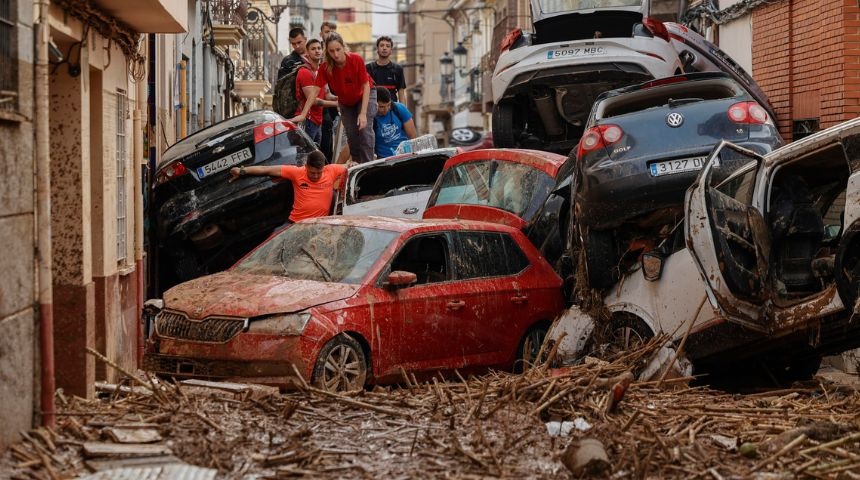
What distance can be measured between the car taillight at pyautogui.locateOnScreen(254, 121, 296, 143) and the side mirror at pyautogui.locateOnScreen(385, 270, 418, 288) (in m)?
4.62

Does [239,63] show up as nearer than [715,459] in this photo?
No

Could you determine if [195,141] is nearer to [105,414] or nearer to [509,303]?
[509,303]

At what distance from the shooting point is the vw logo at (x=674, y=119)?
1113 cm

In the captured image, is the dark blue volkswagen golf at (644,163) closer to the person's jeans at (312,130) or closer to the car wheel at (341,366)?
the car wheel at (341,366)

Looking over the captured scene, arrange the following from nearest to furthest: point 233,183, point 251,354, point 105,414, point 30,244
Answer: point 30,244 < point 105,414 < point 251,354 < point 233,183

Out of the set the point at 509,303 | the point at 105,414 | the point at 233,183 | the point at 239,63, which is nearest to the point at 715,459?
the point at 105,414

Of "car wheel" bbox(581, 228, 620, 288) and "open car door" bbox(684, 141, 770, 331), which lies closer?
"open car door" bbox(684, 141, 770, 331)

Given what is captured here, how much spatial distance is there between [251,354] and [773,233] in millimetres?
3595

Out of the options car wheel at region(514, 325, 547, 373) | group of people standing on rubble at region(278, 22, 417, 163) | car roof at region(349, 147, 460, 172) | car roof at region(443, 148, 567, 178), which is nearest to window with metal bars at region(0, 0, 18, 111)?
car wheel at region(514, 325, 547, 373)

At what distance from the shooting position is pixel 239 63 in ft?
124

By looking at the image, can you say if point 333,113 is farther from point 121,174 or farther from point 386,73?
point 121,174

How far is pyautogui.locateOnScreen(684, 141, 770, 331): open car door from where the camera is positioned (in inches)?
358

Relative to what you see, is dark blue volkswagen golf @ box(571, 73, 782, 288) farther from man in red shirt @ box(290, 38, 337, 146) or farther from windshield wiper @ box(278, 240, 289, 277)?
man in red shirt @ box(290, 38, 337, 146)

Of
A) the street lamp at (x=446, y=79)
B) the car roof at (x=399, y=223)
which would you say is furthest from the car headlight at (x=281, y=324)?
the street lamp at (x=446, y=79)
